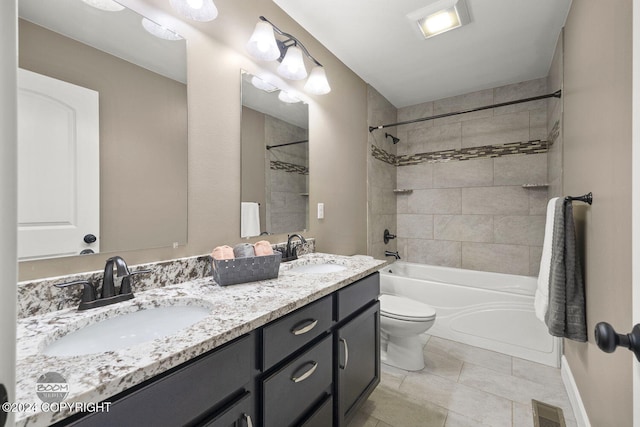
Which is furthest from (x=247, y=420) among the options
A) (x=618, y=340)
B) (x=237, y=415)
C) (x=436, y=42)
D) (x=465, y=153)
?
(x=465, y=153)

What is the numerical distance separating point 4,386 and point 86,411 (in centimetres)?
30

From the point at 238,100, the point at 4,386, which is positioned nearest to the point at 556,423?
the point at 4,386

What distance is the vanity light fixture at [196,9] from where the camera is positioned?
119 centimetres

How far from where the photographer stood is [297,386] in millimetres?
985

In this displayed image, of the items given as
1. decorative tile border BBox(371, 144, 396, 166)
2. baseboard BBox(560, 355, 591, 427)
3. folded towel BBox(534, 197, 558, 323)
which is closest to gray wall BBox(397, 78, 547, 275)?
decorative tile border BBox(371, 144, 396, 166)

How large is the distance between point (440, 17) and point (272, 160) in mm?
1516

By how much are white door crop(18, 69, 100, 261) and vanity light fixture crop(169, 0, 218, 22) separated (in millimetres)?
546

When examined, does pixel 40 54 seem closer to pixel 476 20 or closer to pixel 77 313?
pixel 77 313

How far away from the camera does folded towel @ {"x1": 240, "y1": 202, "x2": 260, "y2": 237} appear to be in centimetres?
153

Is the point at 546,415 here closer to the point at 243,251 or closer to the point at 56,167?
the point at 243,251

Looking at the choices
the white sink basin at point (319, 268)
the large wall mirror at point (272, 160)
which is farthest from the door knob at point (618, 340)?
the large wall mirror at point (272, 160)

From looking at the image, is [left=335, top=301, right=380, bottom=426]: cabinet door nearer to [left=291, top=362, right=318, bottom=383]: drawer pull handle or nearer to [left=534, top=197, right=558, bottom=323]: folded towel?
[left=291, top=362, right=318, bottom=383]: drawer pull handle

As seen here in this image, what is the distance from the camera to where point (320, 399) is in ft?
3.70

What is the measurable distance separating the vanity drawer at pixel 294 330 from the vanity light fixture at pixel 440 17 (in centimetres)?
193
